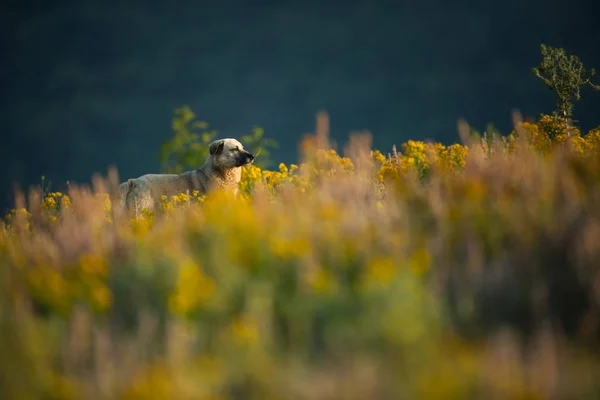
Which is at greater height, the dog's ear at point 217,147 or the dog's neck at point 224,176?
the dog's ear at point 217,147

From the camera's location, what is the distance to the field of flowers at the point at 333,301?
3.15 m

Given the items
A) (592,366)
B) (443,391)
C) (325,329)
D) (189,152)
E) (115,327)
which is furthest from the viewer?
(189,152)

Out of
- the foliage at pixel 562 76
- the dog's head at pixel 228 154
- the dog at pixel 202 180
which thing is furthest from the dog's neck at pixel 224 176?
the foliage at pixel 562 76

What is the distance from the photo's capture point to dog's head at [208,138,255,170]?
476 inches

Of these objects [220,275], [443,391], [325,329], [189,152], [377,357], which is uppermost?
[189,152]

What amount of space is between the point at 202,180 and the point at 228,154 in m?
0.83

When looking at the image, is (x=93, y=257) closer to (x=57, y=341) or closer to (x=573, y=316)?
(x=57, y=341)

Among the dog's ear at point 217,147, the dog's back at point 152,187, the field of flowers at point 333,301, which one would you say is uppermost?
the dog's ear at point 217,147

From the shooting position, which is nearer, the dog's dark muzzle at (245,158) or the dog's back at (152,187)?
the dog's dark muzzle at (245,158)

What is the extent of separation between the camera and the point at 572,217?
433 cm

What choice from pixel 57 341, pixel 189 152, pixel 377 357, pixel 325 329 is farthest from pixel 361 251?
pixel 189 152

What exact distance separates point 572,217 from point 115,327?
10.1 feet

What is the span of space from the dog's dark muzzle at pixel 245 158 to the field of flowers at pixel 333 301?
636 centimetres

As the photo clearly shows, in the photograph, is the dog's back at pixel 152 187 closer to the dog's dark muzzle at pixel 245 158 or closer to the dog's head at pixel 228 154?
the dog's head at pixel 228 154
